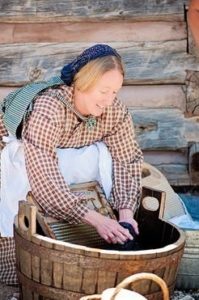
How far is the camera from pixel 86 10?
5461 mm

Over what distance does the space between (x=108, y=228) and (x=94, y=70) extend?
2.57 feet

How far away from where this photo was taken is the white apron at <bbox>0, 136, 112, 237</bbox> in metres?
4.34

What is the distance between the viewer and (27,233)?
3.77 meters

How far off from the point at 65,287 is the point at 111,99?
98cm

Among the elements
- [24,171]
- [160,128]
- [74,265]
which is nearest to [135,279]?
[74,265]

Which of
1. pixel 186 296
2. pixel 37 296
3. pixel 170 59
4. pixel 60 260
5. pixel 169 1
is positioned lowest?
pixel 186 296

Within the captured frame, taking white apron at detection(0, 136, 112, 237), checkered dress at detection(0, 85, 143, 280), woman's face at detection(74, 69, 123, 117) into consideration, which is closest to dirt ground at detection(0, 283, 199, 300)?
white apron at detection(0, 136, 112, 237)

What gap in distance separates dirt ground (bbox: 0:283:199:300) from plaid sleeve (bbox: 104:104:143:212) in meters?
0.58


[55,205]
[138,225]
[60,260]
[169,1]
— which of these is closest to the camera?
[60,260]

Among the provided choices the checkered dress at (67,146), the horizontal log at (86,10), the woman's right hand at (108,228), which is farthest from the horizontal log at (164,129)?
the woman's right hand at (108,228)

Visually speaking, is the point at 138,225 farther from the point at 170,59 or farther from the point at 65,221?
the point at 170,59

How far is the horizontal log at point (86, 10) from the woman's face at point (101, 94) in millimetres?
1376

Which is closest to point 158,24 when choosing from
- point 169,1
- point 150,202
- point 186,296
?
point 169,1

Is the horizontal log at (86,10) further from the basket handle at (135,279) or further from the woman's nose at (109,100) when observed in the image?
the basket handle at (135,279)
